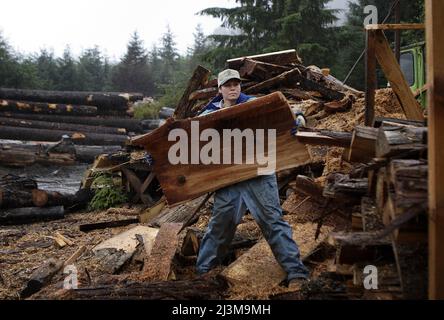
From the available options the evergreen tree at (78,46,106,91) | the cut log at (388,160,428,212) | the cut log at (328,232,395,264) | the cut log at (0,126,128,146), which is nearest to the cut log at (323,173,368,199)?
the cut log at (328,232,395,264)

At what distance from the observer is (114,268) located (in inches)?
189

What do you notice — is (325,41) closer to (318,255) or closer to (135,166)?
(135,166)

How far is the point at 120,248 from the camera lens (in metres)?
5.43

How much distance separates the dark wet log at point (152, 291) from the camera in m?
3.45

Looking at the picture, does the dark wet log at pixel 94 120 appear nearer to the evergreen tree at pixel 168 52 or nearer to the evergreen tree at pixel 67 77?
the evergreen tree at pixel 67 77

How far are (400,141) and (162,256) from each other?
270cm

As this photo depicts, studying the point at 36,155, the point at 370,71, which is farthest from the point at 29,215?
the point at 370,71

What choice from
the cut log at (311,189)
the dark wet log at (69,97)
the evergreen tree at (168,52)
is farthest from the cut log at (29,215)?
the evergreen tree at (168,52)

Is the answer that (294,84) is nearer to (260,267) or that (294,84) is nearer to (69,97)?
(260,267)

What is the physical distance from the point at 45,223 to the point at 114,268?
14.8 ft

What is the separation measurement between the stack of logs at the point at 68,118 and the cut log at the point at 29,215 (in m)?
5.77

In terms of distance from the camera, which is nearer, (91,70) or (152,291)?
(152,291)
